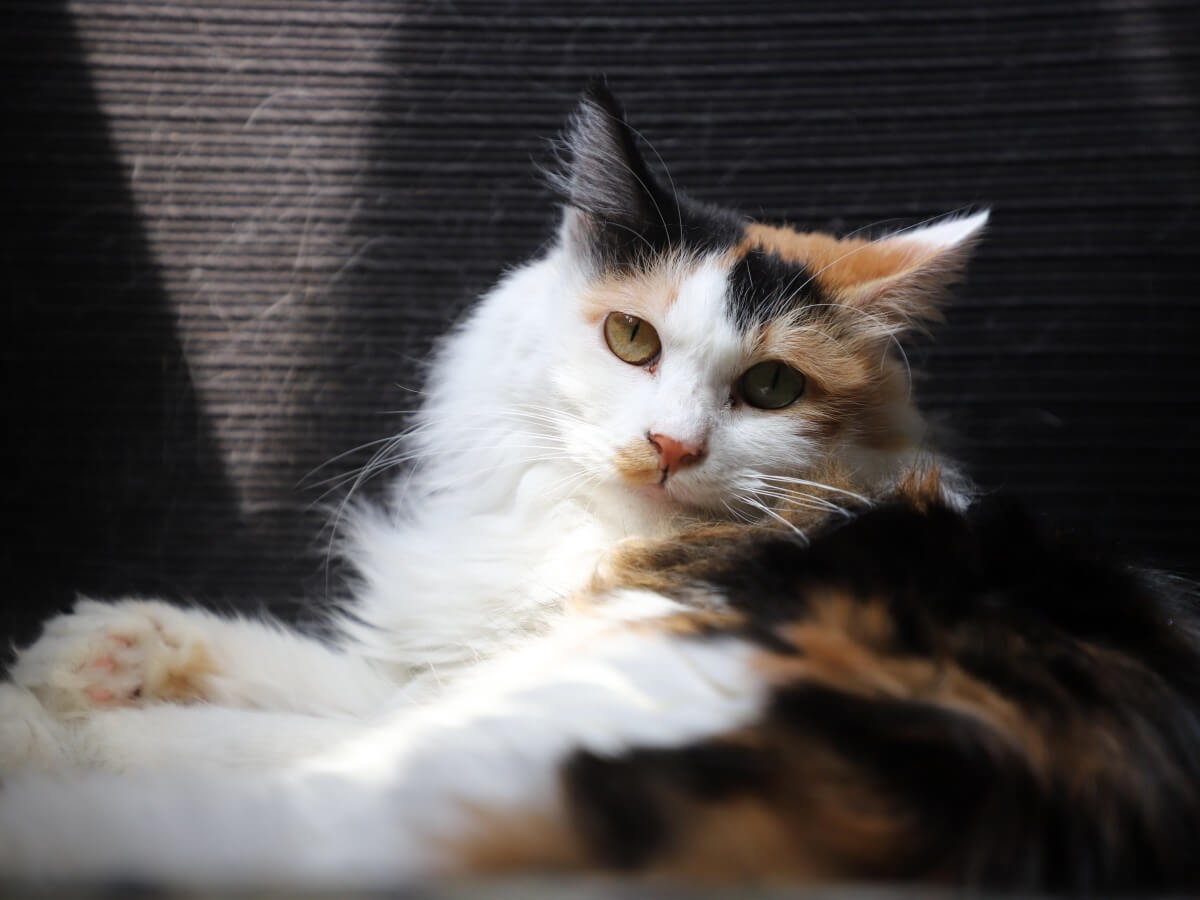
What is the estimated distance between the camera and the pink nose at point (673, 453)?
37.2 inches

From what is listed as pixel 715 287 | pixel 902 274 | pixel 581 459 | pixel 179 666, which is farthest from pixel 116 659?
pixel 902 274

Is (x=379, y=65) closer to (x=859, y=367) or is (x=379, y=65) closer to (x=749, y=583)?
(x=859, y=367)

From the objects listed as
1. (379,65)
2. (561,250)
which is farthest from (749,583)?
(379,65)

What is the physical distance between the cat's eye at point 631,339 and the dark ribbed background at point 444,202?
488 mm

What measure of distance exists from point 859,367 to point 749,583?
1.15 ft

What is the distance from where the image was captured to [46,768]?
2.95 ft

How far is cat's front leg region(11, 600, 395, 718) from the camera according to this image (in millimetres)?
992

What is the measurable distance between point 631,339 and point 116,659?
2.15ft

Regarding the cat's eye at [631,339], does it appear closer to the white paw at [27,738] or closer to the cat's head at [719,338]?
the cat's head at [719,338]

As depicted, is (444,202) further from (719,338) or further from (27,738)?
(27,738)

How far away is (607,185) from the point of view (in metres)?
1.13

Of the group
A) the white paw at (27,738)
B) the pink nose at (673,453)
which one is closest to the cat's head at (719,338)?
the pink nose at (673,453)

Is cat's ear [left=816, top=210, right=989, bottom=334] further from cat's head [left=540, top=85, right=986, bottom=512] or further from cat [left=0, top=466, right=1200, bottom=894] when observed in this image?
cat [left=0, top=466, right=1200, bottom=894]

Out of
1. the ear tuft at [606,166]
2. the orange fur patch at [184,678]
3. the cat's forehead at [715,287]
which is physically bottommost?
the orange fur patch at [184,678]
